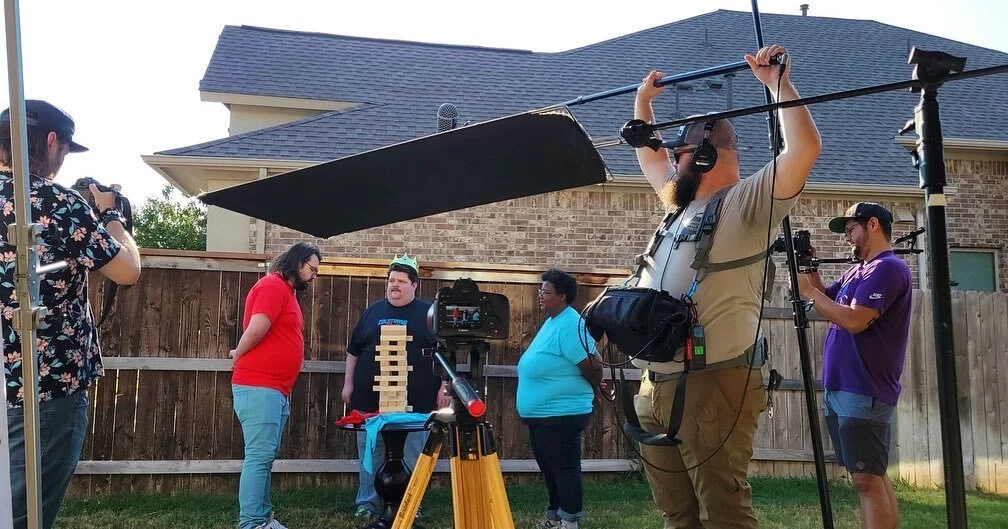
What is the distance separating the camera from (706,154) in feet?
8.33

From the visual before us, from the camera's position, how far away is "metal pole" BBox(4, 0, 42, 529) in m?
1.89

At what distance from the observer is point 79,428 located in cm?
273

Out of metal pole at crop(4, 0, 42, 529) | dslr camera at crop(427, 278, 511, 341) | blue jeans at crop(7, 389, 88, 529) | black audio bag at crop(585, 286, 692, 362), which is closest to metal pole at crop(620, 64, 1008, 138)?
black audio bag at crop(585, 286, 692, 362)

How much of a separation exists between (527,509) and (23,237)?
14.0 feet

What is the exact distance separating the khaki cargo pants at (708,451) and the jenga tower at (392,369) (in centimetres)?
295

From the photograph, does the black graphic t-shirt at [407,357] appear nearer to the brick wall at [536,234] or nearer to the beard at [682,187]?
the beard at [682,187]

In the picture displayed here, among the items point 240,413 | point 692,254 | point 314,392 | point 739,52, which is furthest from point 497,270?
point 739,52

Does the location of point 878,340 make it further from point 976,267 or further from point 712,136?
point 976,267

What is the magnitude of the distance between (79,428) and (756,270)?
2.52 metres

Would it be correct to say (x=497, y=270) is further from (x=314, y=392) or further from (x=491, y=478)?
(x=491, y=478)

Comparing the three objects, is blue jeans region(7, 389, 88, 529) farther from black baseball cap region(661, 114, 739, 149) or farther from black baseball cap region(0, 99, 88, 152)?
black baseball cap region(661, 114, 739, 149)

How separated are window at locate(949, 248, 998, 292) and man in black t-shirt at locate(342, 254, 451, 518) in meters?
9.31

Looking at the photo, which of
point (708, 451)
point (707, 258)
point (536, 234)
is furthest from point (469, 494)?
point (536, 234)

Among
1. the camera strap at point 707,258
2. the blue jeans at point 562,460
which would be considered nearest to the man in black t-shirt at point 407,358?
the blue jeans at point 562,460
